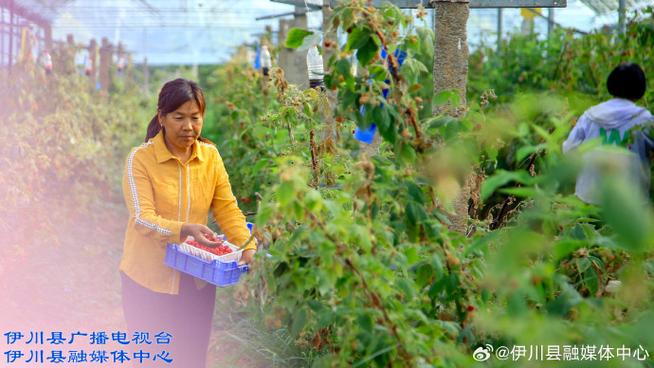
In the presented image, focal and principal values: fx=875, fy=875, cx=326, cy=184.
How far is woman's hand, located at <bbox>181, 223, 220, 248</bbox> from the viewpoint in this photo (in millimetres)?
2850

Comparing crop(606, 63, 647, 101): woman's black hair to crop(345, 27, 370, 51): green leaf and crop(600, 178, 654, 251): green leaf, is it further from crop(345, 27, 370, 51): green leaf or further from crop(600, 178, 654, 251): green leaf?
crop(600, 178, 654, 251): green leaf

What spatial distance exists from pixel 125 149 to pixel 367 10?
9452 mm

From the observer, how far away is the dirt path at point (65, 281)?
467cm

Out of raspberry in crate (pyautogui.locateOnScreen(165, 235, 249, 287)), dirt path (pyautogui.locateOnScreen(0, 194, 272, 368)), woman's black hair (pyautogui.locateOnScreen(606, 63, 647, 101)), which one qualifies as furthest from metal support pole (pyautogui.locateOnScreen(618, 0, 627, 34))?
raspberry in crate (pyautogui.locateOnScreen(165, 235, 249, 287))

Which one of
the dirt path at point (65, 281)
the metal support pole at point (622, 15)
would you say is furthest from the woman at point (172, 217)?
the metal support pole at point (622, 15)

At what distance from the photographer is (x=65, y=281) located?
5758 mm

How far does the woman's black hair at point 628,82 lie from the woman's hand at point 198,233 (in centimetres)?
250

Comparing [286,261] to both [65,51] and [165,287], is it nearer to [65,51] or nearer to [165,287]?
[165,287]

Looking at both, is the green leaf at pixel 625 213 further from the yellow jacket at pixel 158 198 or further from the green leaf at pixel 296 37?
the yellow jacket at pixel 158 198

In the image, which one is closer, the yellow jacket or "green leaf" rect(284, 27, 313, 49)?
"green leaf" rect(284, 27, 313, 49)

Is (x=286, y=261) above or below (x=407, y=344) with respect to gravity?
above

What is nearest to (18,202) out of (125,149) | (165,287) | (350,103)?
(165,287)

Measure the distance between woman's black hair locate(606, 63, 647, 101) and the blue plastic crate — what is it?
2.44 metres

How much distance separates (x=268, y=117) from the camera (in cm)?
382
